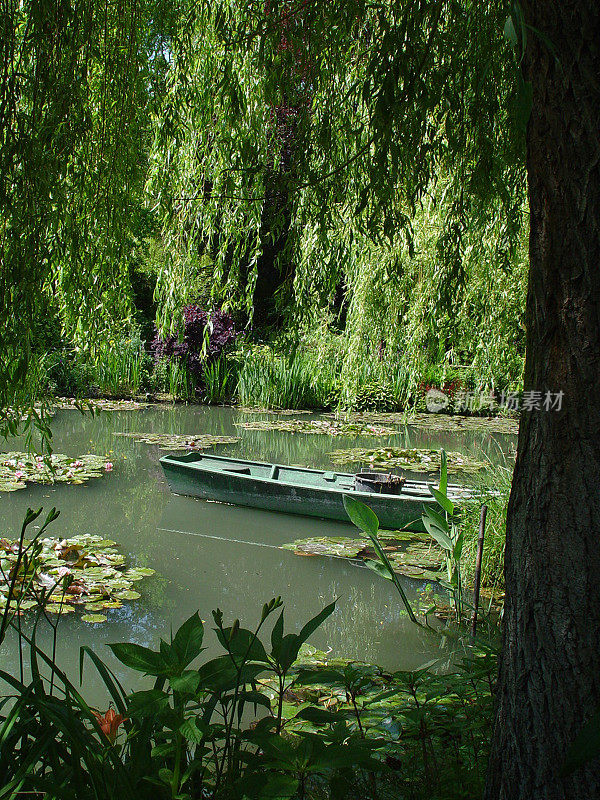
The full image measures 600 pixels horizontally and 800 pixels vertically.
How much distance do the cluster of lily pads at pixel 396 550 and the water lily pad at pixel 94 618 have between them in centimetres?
156

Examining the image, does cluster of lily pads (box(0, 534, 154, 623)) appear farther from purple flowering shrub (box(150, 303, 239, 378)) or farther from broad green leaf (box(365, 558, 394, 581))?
purple flowering shrub (box(150, 303, 239, 378))

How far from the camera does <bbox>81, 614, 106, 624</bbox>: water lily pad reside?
11.5 feet

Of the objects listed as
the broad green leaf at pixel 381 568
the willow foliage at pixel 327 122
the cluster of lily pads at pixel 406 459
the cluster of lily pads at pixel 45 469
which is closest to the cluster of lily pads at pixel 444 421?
the cluster of lily pads at pixel 406 459

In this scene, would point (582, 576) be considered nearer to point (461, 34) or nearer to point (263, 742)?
point (263, 742)

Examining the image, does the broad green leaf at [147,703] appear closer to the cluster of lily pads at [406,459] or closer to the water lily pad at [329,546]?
the water lily pad at [329,546]

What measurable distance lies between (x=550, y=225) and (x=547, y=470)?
449 millimetres

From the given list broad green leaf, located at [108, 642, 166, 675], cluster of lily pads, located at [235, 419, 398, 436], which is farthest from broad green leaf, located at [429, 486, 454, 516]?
cluster of lily pads, located at [235, 419, 398, 436]

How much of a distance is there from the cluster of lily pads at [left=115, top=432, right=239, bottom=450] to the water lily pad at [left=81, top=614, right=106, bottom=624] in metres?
4.20

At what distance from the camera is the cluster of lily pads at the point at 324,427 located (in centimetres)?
923

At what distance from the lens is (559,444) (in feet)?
4.22

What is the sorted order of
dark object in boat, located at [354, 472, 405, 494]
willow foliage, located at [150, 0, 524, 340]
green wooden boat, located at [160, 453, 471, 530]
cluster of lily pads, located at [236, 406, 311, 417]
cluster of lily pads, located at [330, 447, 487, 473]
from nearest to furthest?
willow foliage, located at [150, 0, 524, 340] < green wooden boat, located at [160, 453, 471, 530] < dark object in boat, located at [354, 472, 405, 494] < cluster of lily pads, located at [330, 447, 487, 473] < cluster of lily pads, located at [236, 406, 311, 417]

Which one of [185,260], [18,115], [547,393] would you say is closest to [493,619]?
[185,260]

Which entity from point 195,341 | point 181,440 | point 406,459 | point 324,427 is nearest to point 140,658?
point 406,459

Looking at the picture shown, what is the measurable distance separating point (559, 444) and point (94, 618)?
2868 millimetres
